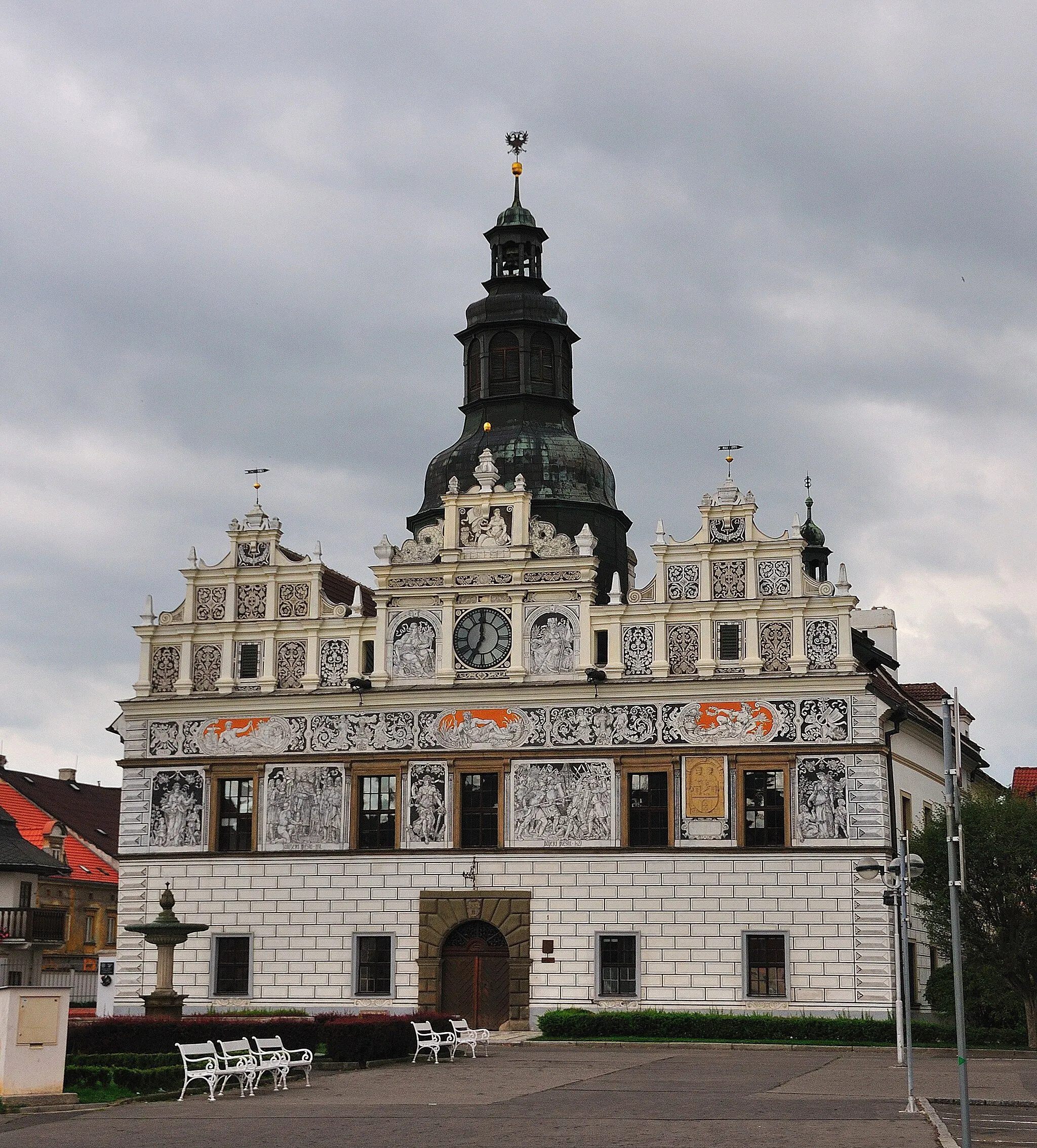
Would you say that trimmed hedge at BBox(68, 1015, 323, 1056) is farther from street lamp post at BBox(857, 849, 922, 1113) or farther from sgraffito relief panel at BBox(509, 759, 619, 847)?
sgraffito relief panel at BBox(509, 759, 619, 847)

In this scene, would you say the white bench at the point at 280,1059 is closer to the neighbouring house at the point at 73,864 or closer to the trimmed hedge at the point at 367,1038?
the trimmed hedge at the point at 367,1038

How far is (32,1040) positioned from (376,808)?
19.1m

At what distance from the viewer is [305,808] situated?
41.5 metres

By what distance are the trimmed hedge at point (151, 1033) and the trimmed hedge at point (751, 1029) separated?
10096mm

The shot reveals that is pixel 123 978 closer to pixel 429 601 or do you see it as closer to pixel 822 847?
pixel 429 601

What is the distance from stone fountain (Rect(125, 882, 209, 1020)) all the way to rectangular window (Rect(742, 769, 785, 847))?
13668 millimetres

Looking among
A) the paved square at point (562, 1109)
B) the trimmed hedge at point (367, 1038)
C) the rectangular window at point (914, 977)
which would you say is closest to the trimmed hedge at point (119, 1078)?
the paved square at point (562, 1109)

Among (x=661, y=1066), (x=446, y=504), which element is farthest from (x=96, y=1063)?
(x=446, y=504)

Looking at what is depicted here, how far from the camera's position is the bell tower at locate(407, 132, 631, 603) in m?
46.8

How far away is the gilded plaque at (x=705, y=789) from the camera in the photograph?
128 feet

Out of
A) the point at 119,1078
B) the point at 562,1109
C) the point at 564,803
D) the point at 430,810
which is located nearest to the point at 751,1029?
the point at 564,803

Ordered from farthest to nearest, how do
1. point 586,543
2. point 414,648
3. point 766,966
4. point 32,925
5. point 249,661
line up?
point 32,925 < point 249,661 < point 414,648 < point 586,543 < point 766,966

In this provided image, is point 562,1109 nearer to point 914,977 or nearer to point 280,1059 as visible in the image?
point 280,1059

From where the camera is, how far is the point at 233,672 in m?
42.8
